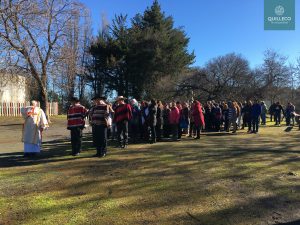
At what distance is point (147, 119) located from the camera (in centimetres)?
1501

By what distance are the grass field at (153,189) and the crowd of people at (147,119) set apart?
97 centimetres

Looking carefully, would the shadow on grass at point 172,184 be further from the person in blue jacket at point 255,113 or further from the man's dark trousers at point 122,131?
the person in blue jacket at point 255,113

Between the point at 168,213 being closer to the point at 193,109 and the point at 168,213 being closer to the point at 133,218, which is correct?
the point at 133,218

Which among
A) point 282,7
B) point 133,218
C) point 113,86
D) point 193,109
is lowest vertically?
point 133,218

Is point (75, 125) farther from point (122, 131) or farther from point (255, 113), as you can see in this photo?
point (255, 113)

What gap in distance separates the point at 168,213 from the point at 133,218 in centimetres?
57

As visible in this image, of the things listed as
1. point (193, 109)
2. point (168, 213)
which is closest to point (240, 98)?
point (193, 109)

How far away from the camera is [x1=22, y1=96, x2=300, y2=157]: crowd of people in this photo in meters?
11.6

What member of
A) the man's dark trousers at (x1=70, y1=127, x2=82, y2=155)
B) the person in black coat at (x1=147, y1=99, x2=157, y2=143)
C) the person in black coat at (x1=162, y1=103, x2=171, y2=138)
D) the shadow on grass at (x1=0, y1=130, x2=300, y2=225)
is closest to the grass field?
the shadow on grass at (x1=0, y1=130, x2=300, y2=225)

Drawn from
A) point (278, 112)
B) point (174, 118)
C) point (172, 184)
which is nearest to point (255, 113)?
point (174, 118)

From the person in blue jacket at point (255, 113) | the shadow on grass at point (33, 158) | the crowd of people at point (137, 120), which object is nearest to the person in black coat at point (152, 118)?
the crowd of people at point (137, 120)

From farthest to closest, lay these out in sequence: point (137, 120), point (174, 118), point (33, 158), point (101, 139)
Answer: point (174, 118) → point (137, 120) → point (33, 158) → point (101, 139)

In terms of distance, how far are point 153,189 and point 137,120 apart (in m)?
8.78

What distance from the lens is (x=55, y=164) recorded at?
10211mm
